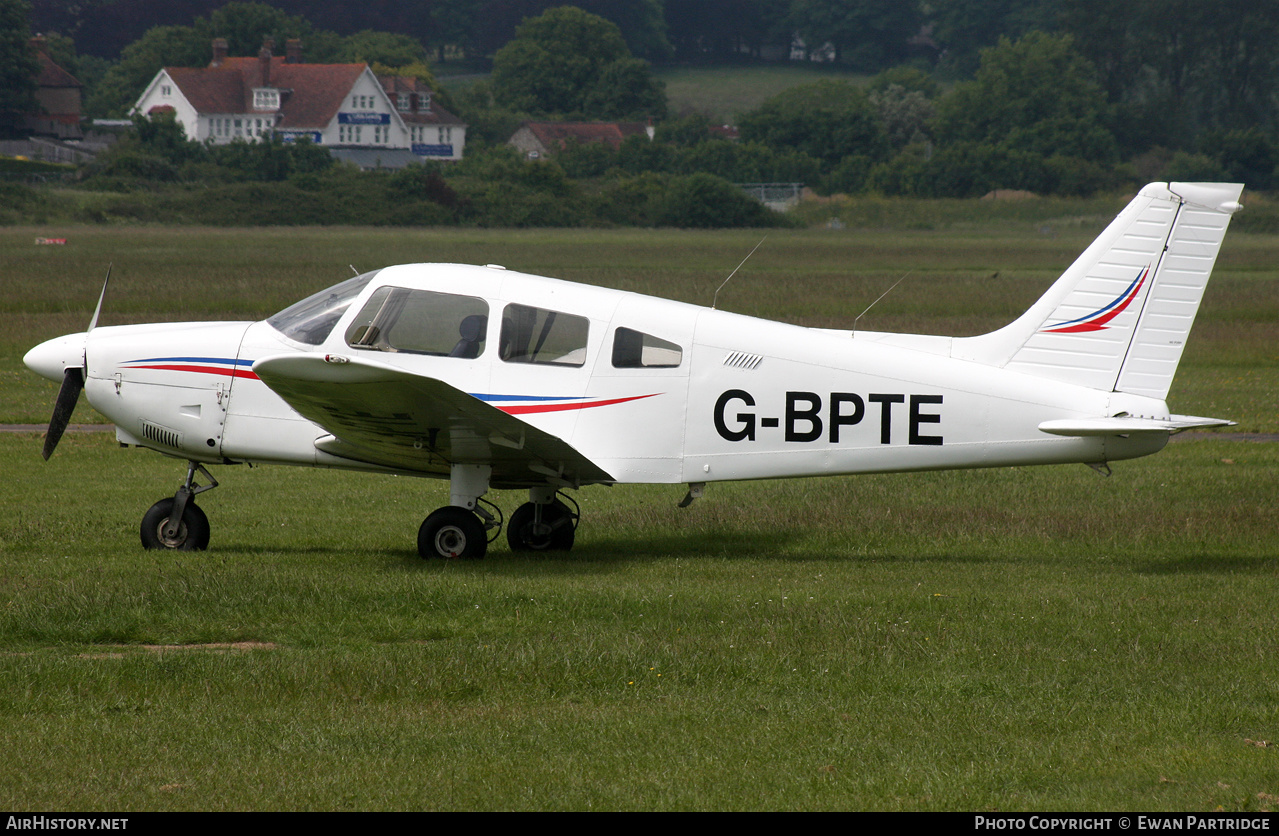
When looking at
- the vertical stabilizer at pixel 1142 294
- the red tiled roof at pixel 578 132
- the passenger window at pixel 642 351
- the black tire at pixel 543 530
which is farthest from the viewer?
the red tiled roof at pixel 578 132

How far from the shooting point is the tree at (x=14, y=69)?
94.4 meters

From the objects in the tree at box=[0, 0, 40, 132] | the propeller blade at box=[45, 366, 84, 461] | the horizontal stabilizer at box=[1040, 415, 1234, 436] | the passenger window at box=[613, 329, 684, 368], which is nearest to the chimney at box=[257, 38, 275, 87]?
the tree at box=[0, 0, 40, 132]

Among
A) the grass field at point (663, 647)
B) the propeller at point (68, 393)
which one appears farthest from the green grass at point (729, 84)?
the propeller at point (68, 393)

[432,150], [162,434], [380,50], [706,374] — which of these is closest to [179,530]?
[162,434]

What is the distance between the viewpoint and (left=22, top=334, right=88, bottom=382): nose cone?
33.5ft

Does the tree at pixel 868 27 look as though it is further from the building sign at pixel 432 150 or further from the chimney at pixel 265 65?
the chimney at pixel 265 65

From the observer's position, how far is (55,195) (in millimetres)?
66438

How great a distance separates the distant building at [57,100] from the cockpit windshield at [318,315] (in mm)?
98462

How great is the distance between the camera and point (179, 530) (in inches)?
400

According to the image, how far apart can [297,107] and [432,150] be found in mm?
11065

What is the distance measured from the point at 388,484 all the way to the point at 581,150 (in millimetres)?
77706

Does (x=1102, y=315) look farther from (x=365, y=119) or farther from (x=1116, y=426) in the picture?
(x=365, y=119)
